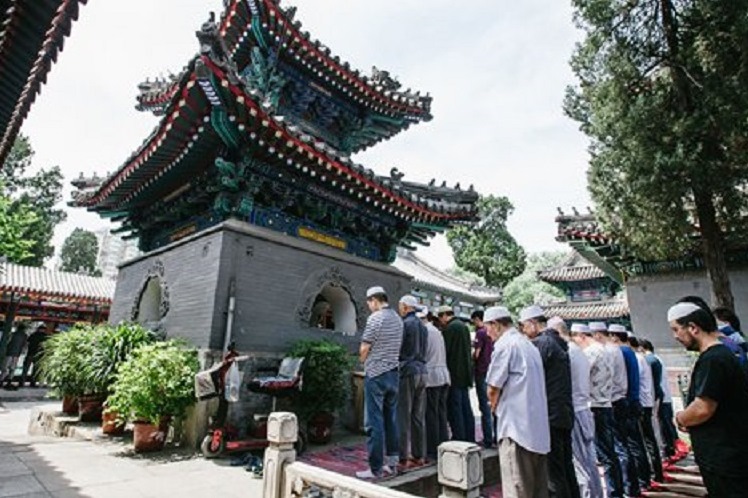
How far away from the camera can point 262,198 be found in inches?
316

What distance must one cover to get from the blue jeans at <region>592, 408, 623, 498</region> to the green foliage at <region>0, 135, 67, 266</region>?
37641 mm

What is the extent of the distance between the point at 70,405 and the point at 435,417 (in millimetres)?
6819

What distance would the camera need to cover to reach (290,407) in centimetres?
710

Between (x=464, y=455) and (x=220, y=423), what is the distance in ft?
13.6

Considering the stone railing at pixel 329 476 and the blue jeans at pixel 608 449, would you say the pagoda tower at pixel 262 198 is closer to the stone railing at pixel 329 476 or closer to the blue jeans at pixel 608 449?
the stone railing at pixel 329 476

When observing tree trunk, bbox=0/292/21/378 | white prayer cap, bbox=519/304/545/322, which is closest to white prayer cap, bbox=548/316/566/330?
white prayer cap, bbox=519/304/545/322

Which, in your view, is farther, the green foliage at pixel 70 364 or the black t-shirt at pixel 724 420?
the green foliage at pixel 70 364

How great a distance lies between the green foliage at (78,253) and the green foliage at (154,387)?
4705cm

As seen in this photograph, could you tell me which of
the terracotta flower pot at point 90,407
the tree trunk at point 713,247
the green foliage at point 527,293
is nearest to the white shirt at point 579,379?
the tree trunk at point 713,247

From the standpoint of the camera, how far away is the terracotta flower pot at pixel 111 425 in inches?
263

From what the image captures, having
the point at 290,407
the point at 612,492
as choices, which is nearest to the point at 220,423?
the point at 290,407

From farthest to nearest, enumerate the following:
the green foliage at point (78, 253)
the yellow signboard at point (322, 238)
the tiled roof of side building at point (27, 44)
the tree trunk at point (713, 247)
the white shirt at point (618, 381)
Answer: the green foliage at point (78, 253) → the tree trunk at point (713, 247) → the yellow signboard at point (322, 238) → the white shirt at point (618, 381) → the tiled roof of side building at point (27, 44)

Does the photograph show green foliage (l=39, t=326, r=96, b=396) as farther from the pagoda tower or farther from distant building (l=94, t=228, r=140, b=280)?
distant building (l=94, t=228, r=140, b=280)

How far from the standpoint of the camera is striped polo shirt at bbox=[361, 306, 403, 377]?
5.12 metres
